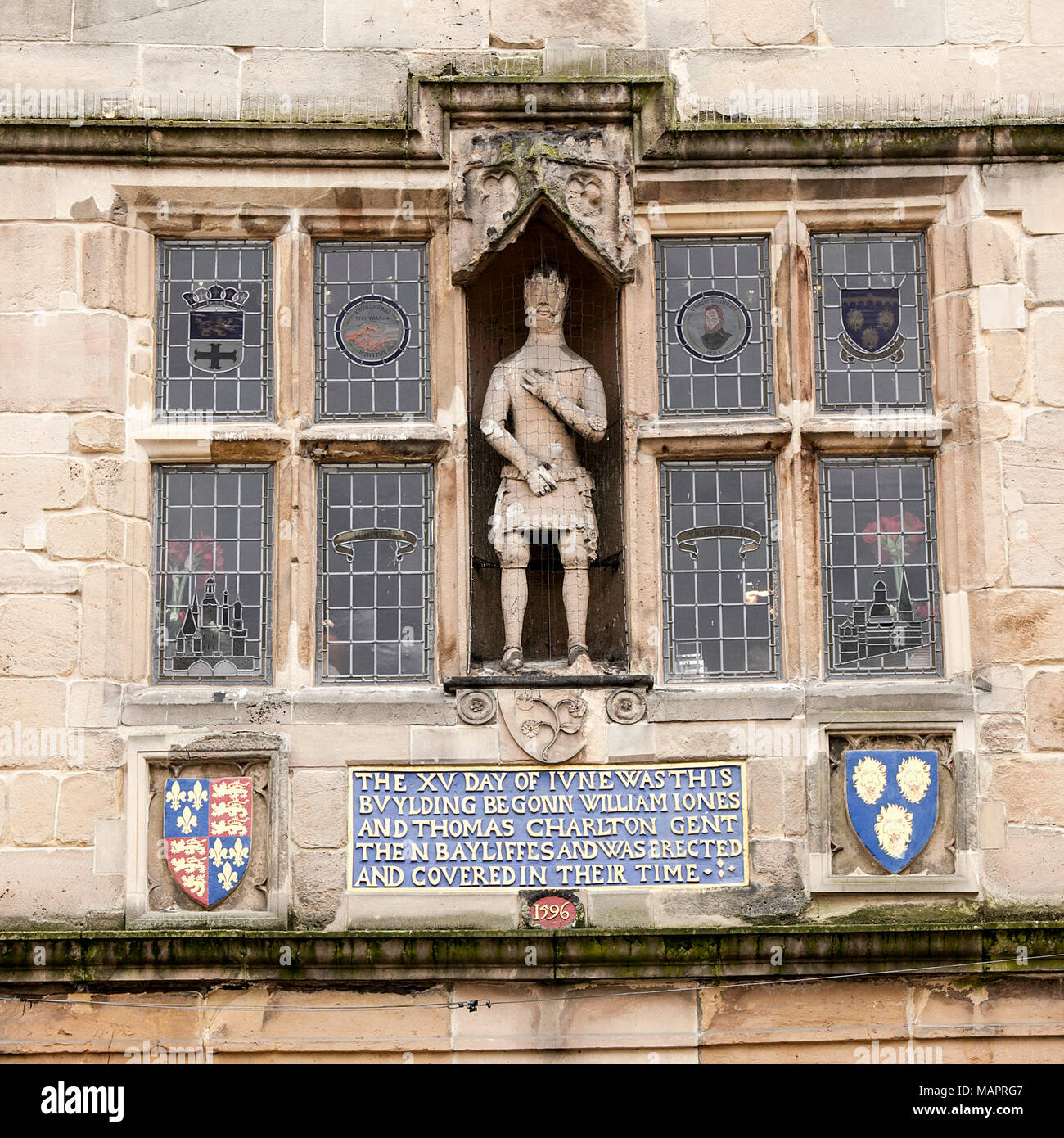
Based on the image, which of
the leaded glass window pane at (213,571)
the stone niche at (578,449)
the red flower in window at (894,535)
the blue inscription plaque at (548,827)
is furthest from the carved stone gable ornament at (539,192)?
the blue inscription plaque at (548,827)

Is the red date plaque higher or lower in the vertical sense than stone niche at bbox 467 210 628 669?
lower

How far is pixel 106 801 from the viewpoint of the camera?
9.34m

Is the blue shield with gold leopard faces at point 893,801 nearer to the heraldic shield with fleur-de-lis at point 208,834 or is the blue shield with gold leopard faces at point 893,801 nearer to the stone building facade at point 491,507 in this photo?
the stone building facade at point 491,507

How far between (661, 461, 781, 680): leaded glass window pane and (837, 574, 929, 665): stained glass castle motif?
0.32m

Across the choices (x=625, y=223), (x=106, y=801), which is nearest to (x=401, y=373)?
(x=625, y=223)

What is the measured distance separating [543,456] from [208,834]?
2.23m

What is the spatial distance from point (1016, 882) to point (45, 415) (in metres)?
4.67

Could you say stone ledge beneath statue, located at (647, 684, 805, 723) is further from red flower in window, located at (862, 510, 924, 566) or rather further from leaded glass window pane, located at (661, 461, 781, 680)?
red flower in window, located at (862, 510, 924, 566)

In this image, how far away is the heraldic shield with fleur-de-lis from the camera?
930 centimetres

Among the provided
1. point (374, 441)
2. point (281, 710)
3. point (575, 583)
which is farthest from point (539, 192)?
point (281, 710)

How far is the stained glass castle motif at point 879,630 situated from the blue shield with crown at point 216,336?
3.00 metres

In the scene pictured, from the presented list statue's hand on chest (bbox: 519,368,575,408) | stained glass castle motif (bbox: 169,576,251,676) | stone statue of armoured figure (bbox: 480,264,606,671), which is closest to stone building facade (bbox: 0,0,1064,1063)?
stained glass castle motif (bbox: 169,576,251,676)

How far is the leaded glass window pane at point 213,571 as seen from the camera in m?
9.65

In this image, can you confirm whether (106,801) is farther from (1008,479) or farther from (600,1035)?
(1008,479)
